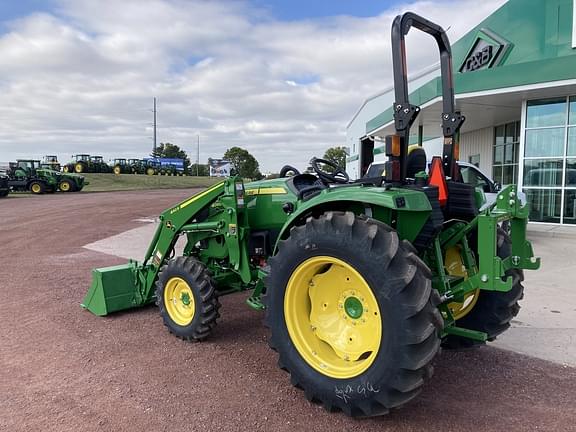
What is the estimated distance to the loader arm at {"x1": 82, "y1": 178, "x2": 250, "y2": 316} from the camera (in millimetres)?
4281

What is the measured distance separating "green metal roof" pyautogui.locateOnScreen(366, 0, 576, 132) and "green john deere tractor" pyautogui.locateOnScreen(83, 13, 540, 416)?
825 cm

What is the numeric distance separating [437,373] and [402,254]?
5.00ft

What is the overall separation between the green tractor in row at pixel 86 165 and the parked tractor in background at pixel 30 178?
45.0 ft

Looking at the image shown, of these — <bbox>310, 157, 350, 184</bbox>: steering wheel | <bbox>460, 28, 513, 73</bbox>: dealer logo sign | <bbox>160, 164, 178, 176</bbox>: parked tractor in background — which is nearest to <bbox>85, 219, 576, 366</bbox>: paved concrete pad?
<bbox>310, 157, 350, 184</bbox>: steering wheel

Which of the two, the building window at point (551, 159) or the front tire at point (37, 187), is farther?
the front tire at point (37, 187)

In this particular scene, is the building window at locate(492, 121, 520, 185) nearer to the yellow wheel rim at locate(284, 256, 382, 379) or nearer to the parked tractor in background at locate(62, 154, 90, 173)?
the yellow wheel rim at locate(284, 256, 382, 379)

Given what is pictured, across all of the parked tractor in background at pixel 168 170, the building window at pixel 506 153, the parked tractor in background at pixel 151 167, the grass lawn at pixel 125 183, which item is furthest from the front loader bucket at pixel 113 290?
the parked tractor in background at pixel 168 170

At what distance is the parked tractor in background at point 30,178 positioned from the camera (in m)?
28.4

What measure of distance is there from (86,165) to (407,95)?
146 ft

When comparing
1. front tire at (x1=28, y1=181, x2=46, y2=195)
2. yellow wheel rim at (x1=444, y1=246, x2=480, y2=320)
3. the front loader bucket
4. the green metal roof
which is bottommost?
the front loader bucket

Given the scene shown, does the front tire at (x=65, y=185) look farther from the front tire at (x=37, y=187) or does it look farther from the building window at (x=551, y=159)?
the building window at (x=551, y=159)

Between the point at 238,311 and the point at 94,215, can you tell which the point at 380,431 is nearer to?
the point at 238,311

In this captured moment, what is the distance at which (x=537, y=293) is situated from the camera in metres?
6.21

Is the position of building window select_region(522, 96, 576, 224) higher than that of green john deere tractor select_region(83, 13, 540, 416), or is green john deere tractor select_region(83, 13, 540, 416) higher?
building window select_region(522, 96, 576, 224)
